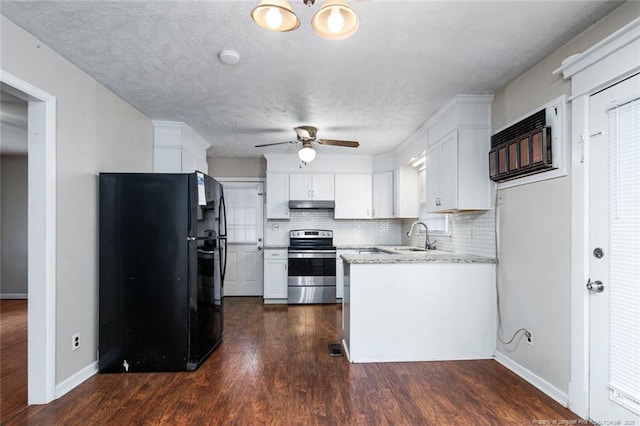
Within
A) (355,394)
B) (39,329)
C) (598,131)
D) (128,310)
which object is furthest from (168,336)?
(598,131)

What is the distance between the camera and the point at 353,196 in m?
5.50

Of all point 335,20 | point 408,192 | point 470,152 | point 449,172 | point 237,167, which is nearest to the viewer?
point 335,20

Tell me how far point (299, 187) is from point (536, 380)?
12.8 feet

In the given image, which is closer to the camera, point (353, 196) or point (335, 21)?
point (335, 21)

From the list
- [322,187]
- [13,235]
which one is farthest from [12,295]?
[322,187]

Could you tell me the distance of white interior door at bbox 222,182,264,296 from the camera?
18.5ft

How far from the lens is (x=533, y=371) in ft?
8.04

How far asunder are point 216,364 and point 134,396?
2.18 feet

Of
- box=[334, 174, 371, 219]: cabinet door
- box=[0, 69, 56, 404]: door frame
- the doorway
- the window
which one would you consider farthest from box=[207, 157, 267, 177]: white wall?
box=[0, 69, 56, 404]: door frame

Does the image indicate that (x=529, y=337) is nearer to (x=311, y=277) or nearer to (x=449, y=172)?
(x=449, y=172)

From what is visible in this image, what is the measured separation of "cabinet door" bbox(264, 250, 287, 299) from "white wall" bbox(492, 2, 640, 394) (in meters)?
3.19

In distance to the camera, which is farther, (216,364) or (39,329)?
(216,364)

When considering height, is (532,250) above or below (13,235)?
above

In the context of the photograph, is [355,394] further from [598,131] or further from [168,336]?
[598,131]
